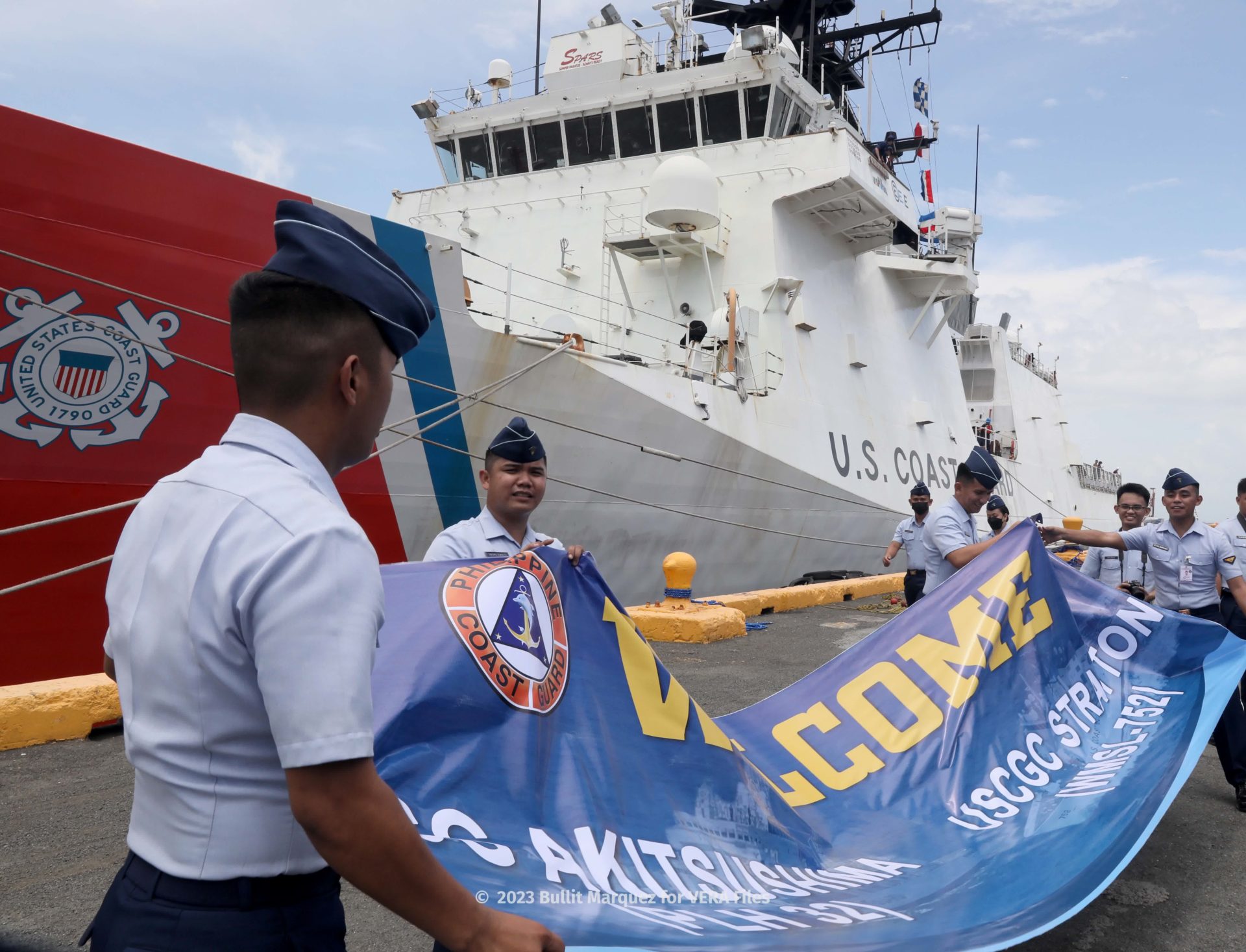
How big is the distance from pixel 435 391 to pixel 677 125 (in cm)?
644

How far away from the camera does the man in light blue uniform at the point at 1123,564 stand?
5984 mm

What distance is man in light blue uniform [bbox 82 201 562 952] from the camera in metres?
0.93

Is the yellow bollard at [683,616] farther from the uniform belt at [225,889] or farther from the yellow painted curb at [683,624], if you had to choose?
the uniform belt at [225,889]

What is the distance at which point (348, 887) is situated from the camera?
116 inches

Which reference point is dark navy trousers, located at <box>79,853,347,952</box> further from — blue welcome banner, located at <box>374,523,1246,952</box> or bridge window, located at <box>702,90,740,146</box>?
bridge window, located at <box>702,90,740,146</box>

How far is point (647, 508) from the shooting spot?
9.02 meters

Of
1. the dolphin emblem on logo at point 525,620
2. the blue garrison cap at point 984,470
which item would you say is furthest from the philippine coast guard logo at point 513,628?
the blue garrison cap at point 984,470

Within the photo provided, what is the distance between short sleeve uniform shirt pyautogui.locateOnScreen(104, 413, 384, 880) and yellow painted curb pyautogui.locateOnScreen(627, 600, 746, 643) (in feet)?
21.2

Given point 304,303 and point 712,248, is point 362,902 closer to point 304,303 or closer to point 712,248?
point 304,303

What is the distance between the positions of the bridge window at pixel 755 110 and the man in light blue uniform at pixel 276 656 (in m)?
11.4

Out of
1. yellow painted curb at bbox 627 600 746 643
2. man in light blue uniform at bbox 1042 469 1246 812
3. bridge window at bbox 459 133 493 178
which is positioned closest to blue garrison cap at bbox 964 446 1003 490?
man in light blue uniform at bbox 1042 469 1246 812

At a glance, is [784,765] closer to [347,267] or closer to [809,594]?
[347,267]

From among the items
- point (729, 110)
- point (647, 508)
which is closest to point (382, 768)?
point (647, 508)

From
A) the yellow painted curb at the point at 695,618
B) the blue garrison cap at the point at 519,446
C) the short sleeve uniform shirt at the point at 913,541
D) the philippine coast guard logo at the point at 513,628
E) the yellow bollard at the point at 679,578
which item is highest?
the blue garrison cap at the point at 519,446
